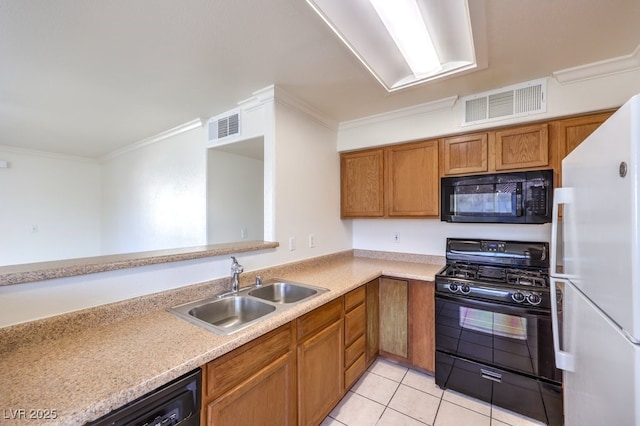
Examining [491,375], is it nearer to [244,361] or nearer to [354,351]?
[354,351]

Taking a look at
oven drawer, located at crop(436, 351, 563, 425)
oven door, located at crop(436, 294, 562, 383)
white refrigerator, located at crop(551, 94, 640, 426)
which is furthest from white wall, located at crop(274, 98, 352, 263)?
white refrigerator, located at crop(551, 94, 640, 426)

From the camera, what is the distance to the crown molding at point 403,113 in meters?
2.35

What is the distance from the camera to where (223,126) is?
2652 millimetres

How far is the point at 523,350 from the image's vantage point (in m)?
1.79

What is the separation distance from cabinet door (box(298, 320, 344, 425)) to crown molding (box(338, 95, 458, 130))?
1.96 metres

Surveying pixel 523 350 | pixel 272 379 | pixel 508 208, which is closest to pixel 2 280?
pixel 272 379

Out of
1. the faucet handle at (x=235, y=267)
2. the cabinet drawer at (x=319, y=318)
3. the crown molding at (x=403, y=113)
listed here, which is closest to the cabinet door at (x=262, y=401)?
the cabinet drawer at (x=319, y=318)

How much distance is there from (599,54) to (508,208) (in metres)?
1.10

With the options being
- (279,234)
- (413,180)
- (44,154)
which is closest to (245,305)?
(279,234)

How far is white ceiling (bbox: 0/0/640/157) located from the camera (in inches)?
52.9

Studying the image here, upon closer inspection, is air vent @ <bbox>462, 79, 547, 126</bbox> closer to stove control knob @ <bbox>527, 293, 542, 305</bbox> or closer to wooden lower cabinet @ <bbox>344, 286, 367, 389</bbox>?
stove control knob @ <bbox>527, 293, 542, 305</bbox>

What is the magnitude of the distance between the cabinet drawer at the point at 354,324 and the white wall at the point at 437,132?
1019mm

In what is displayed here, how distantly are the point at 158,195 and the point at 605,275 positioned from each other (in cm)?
411

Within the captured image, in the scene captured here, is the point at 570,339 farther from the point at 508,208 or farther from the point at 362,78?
the point at 362,78
